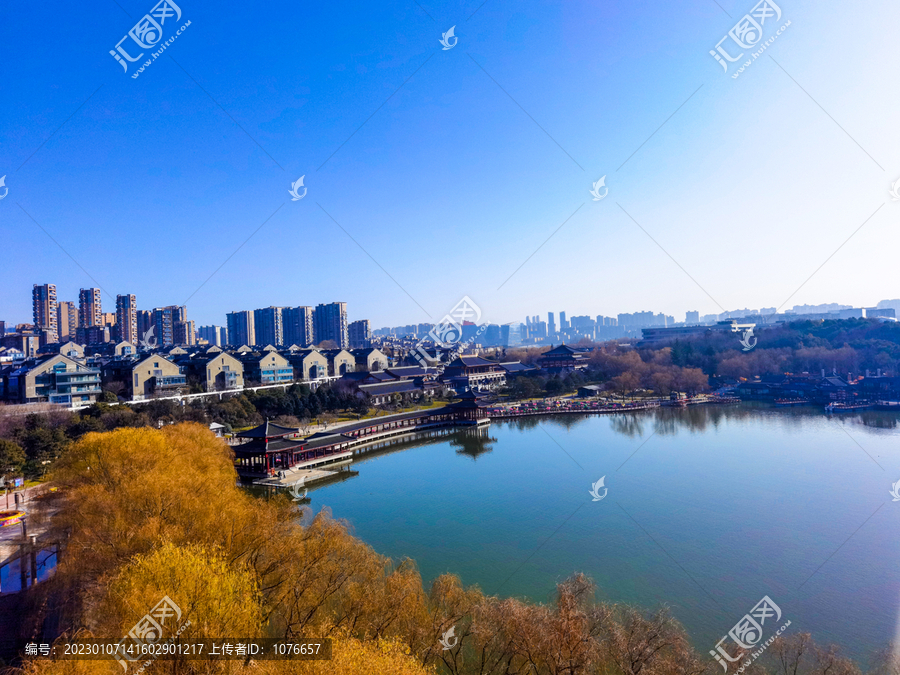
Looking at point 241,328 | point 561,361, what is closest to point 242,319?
point 241,328

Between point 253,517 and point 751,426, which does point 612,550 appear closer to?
point 253,517

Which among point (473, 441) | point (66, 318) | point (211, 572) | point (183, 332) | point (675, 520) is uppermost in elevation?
point (66, 318)

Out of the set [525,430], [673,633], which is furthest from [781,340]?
[673,633]

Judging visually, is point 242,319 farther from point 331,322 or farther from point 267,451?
point 267,451

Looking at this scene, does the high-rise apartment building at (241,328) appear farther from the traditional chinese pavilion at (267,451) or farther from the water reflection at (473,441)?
the traditional chinese pavilion at (267,451)

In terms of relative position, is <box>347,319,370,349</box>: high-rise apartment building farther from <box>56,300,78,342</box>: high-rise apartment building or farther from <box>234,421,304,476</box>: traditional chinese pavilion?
<box>234,421,304,476</box>: traditional chinese pavilion

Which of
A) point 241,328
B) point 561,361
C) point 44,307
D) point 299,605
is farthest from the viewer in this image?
point 241,328

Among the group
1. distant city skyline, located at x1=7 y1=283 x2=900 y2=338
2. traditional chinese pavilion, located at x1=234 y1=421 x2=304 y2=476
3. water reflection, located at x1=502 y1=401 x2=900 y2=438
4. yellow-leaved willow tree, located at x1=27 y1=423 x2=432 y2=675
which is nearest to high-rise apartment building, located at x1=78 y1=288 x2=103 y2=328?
Result: distant city skyline, located at x1=7 y1=283 x2=900 y2=338
